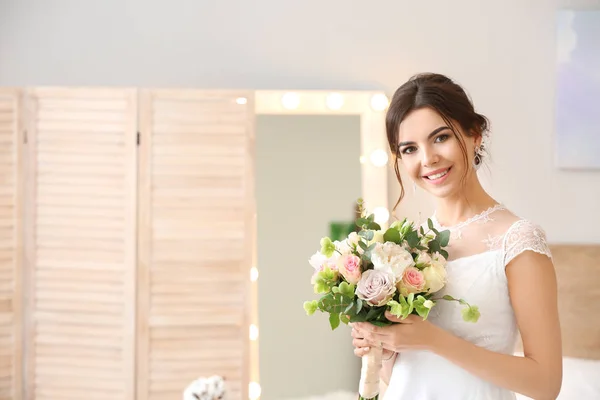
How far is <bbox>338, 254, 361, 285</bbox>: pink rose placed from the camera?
1.28 m

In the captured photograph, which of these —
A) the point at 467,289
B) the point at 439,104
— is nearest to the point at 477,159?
the point at 439,104

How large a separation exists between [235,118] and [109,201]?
70cm

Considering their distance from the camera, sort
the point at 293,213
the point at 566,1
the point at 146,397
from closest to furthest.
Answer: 1. the point at 146,397
2. the point at 293,213
3. the point at 566,1

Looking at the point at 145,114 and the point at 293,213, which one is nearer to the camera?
the point at 145,114

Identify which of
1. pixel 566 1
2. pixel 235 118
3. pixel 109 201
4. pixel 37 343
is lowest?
pixel 37 343

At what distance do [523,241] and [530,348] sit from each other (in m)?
0.22

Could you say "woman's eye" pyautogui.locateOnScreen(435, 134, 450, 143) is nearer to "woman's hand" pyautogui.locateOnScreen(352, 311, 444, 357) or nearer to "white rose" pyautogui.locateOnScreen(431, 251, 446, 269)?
"white rose" pyautogui.locateOnScreen(431, 251, 446, 269)

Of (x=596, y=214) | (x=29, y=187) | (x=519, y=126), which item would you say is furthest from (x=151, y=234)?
(x=596, y=214)

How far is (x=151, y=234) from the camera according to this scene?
295 centimetres

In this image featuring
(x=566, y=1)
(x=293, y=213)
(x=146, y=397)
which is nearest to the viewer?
(x=146, y=397)

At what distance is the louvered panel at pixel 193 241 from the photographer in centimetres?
294

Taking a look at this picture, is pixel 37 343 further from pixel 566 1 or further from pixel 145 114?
pixel 566 1

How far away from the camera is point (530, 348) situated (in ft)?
4.31

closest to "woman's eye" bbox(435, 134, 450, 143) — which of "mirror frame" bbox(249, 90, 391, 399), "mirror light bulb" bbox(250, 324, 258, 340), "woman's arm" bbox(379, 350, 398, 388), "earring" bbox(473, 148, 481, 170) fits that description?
"earring" bbox(473, 148, 481, 170)
